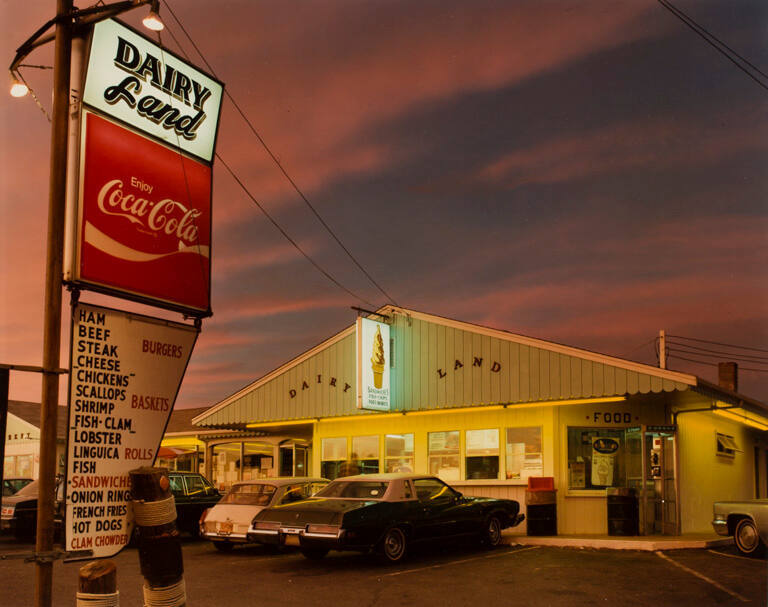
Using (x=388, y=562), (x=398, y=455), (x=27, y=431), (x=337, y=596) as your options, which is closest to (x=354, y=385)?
(x=398, y=455)

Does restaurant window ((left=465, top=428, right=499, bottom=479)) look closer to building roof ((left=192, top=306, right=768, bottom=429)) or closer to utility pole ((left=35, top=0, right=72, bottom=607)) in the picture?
building roof ((left=192, top=306, right=768, bottom=429))

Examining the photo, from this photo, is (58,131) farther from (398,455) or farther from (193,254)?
(398,455)

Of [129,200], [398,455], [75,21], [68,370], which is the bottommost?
[398,455]

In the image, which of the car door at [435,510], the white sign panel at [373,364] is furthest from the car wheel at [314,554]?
the white sign panel at [373,364]

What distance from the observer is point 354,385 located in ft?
70.6

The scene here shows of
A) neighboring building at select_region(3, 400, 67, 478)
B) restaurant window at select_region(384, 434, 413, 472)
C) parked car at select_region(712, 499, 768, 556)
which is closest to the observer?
parked car at select_region(712, 499, 768, 556)

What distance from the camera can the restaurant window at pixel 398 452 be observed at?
858 inches

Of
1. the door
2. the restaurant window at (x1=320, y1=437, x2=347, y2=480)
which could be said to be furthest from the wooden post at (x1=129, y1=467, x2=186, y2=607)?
the restaurant window at (x1=320, y1=437, x2=347, y2=480)

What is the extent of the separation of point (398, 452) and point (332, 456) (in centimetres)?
238

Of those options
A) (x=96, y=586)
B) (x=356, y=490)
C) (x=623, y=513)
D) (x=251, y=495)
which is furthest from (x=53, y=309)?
(x=623, y=513)

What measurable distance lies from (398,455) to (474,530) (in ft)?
20.3

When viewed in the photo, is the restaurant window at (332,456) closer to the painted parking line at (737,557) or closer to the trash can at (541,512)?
the trash can at (541,512)

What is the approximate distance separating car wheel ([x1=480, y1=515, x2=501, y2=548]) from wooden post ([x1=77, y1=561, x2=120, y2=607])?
11.7 meters

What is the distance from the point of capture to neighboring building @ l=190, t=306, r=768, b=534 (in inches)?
722
